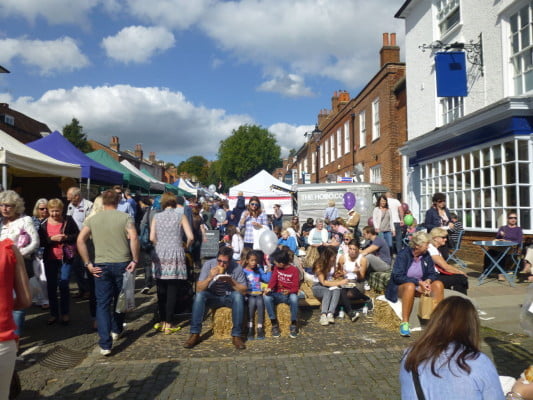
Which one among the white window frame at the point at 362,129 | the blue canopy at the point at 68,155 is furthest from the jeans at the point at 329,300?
the white window frame at the point at 362,129

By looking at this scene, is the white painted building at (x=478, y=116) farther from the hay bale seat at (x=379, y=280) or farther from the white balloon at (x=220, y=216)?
the white balloon at (x=220, y=216)

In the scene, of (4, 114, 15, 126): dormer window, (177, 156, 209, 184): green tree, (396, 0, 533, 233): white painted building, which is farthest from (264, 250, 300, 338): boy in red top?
(177, 156, 209, 184): green tree

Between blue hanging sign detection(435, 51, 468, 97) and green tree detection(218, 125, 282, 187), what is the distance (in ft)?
153

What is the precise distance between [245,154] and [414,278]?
5318cm

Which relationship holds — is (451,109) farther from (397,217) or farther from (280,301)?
(280,301)

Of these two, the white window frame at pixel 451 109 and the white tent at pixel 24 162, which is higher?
the white window frame at pixel 451 109

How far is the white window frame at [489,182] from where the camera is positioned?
9.78 meters

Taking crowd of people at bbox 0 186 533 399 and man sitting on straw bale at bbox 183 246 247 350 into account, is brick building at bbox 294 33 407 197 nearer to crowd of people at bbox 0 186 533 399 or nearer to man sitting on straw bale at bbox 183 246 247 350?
crowd of people at bbox 0 186 533 399

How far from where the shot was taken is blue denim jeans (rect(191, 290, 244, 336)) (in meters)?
5.31

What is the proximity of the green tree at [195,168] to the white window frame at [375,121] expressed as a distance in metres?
74.0

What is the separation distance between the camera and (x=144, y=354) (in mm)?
4988

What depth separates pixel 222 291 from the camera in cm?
584

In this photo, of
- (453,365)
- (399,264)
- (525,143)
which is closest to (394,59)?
(525,143)

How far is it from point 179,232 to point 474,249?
28.7 feet
